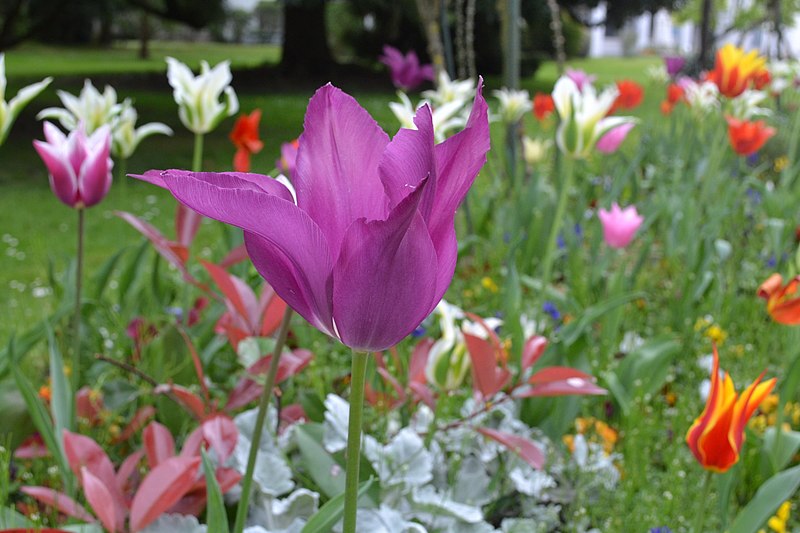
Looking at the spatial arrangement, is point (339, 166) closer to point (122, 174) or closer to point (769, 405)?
point (769, 405)

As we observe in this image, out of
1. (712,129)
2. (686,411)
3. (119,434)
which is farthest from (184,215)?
(712,129)

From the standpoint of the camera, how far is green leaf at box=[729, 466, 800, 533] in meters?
1.13

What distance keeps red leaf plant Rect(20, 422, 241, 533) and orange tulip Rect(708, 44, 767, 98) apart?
2.31 m

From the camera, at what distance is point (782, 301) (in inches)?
51.6

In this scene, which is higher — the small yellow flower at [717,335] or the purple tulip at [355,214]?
the purple tulip at [355,214]

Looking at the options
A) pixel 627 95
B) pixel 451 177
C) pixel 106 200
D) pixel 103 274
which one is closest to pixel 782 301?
pixel 451 177

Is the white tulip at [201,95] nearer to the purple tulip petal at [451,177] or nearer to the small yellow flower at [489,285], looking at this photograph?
the small yellow flower at [489,285]

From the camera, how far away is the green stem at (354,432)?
0.66 meters

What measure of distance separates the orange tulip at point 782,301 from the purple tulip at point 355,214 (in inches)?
29.9

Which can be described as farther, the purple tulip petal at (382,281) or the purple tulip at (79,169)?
the purple tulip at (79,169)

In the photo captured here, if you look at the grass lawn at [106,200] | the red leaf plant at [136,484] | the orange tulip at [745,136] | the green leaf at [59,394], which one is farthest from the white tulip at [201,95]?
the orange tulip at [745,136]

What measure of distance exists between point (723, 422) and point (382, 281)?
558 mm

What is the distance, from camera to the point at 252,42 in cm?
3397

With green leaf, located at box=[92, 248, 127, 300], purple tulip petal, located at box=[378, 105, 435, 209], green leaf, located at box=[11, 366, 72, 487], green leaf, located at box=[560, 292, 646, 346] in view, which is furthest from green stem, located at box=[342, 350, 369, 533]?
green leaf, located at box=[92, 248, 127, 300]
